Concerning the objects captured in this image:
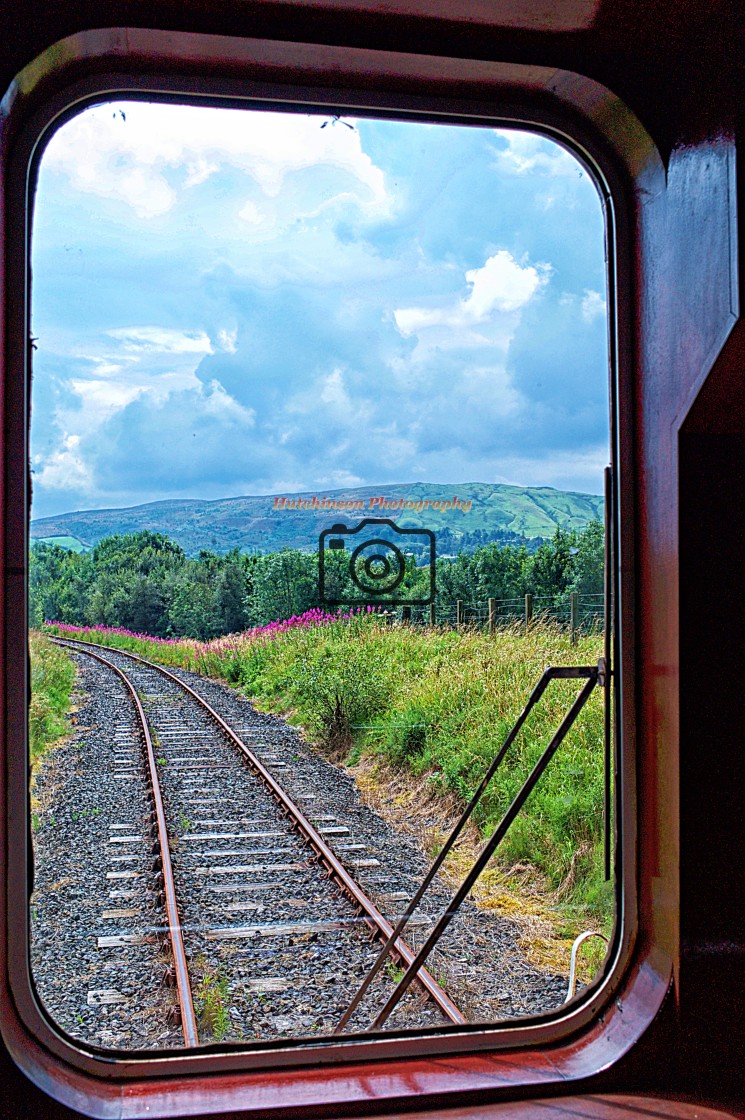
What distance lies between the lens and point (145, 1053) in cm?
168

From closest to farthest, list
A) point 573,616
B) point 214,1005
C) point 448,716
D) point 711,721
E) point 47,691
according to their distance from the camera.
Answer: point 711,721 → point 47,691 → point 214,1005 → point 573,616 → point 448,716

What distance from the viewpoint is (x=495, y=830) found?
77.7 inches

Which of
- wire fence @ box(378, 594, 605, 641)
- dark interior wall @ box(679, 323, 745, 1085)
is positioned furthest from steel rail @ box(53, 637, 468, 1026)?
dark interior wall @ box(679, 323, 745, 1085)

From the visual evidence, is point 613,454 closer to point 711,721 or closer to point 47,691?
point 711,721

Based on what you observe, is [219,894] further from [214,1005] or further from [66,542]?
[66,542]

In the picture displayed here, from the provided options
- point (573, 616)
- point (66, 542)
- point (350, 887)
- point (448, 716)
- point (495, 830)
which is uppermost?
point (66, 542)

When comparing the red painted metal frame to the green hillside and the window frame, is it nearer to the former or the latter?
the window frame

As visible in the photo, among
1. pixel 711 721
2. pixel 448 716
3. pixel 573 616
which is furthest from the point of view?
pixel 448 716

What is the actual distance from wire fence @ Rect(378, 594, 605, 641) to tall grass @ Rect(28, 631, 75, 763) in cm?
74

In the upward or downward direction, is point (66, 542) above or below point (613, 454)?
below

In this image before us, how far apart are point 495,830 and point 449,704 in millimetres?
354

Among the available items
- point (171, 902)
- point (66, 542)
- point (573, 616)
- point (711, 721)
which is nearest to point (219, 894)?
point (171, 902)

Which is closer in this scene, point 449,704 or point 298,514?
point 298,514

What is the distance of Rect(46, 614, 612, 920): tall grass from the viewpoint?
6.83ft
